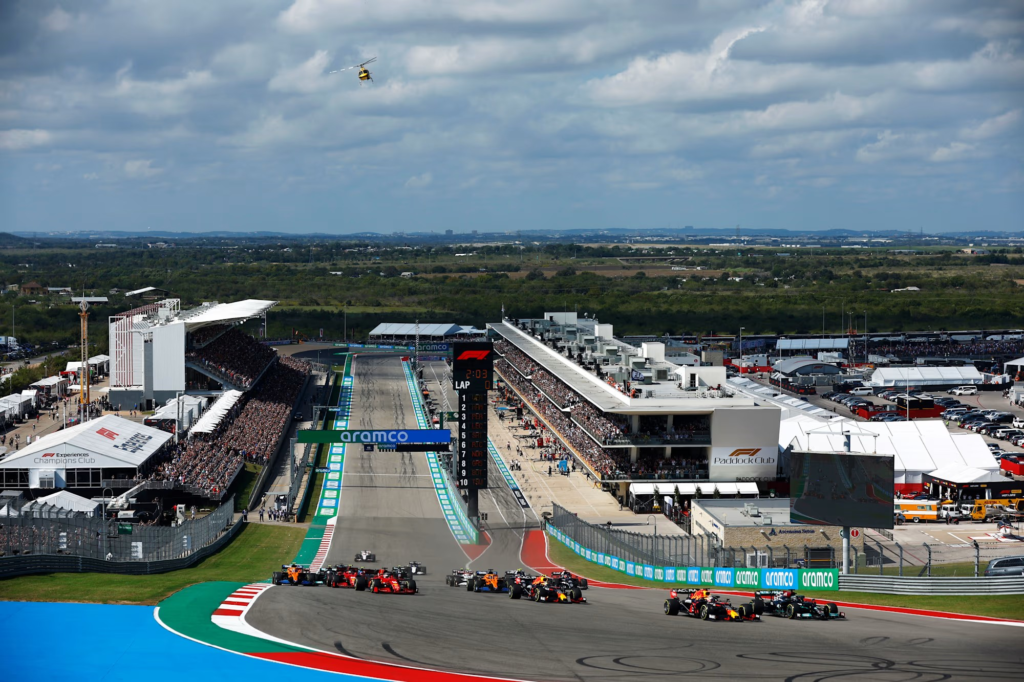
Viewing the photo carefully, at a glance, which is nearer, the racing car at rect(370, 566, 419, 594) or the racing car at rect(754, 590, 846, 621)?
the racing car at rect(754, 590, 846, 621)

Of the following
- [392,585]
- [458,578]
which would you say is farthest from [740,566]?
[392,585]

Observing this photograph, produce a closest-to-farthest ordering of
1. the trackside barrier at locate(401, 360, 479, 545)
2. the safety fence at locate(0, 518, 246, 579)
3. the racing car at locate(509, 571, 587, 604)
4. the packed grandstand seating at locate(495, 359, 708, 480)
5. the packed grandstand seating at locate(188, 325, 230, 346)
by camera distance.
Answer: the racing car at locate(509, 571, 587, 604) → the safety fence at locate(0, 518, 246, 579) → the trackside barrier at locate(401, 360, 479, 545) → the packed grandstand seating at locate(495, 359, 708, 480) → the packed grandstand seating at locate(188, 325, 230, 346)

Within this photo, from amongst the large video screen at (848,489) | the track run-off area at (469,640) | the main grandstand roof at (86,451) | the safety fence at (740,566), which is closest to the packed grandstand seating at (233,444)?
the main grandstand roof at (86,451)

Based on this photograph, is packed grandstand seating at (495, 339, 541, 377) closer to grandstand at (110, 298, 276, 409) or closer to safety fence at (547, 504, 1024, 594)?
grandstand at (110, 298, 276, 409)

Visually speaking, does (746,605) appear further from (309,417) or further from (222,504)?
(309,417)

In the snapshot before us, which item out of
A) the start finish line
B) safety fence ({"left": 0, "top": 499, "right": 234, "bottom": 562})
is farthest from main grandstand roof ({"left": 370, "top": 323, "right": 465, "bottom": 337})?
safety fence ({"left": 0, "top": 499, "right": 234, "bottom": 562})

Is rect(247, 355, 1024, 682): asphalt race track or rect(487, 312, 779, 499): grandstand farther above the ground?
rect(487, 312, 779, 499): grandstand

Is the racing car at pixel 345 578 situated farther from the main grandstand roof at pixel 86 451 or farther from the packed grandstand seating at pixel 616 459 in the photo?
the packed grandstand seating at pixel 616 459
